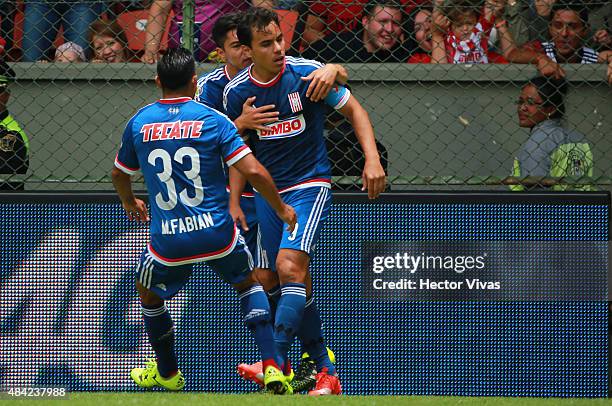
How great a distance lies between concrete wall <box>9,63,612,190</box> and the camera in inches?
306

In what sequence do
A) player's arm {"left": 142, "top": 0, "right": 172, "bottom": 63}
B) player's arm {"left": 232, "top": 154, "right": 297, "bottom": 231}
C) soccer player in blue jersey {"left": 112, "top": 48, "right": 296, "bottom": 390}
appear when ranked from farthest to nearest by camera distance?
player's arm {"left": 142, "top": 0, "right": 172, "bottom": 63} → soccer player in blue jersey {"left": 112, "top": 48, "right": 296, "bottom": 390} → player's arm {"left": 232, "top": 154, "right": 297, "bottom": 231}

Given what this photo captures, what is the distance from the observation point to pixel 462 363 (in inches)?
292

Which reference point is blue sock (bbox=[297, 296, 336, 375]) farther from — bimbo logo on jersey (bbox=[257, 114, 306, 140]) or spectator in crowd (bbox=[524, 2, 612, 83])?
spectator in crowd (bbox=[524, 2, 612, 83])

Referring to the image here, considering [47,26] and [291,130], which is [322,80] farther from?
[47,26]

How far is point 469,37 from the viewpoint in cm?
827

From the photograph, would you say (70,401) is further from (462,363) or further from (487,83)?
(487,83)

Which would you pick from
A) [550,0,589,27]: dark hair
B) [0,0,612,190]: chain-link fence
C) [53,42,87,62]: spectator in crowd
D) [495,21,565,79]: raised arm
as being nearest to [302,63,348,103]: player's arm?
[0,0,612,190]: chain-link fence

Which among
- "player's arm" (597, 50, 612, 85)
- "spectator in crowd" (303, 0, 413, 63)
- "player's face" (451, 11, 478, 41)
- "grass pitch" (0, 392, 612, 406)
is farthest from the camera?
"player's face" (451, 11, 478, 41)

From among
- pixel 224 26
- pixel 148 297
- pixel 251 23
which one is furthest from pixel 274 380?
pixel 224 26

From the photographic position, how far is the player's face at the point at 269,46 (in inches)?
241

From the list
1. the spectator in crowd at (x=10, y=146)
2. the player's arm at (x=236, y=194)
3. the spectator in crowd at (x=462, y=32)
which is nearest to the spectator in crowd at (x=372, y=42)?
the spectator in crowd at (x=462, y=32)

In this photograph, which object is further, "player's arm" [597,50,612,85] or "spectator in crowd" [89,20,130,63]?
"spectator in crowd" [89,20,130,63]

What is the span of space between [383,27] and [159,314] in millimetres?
2928

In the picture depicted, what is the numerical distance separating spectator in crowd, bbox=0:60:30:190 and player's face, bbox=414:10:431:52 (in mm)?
3028
